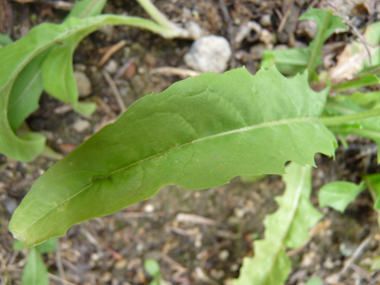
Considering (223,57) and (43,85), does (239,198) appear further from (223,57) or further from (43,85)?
(43,85)

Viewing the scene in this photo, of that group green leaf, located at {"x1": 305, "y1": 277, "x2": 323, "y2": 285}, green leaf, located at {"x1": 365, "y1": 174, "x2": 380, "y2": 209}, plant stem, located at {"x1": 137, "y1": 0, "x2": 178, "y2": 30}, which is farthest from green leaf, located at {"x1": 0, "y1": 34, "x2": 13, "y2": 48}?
green leaf, located at {"x1": 305, "y1": 277, "x2": 323, "y2": 285}

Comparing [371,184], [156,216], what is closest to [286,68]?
[371,184]

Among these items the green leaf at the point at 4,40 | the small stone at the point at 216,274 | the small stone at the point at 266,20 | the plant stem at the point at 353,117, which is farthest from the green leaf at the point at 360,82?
the green leaf at the point at 4,40

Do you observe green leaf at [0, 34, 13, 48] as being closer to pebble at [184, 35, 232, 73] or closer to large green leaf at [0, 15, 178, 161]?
large green leaf at [0, 15, 178, 161]

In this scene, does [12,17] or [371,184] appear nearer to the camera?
[12,17]

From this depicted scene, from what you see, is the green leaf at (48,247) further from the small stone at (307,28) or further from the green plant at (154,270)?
the small stone at (307,28)

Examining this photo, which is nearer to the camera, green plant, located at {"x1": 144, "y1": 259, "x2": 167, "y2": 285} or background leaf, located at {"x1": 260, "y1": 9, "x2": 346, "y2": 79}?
background leaf, located at {"x1": 260, "y1": 9, "x2": 346, "y2": 79}

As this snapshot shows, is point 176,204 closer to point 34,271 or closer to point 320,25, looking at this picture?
point 34,271
